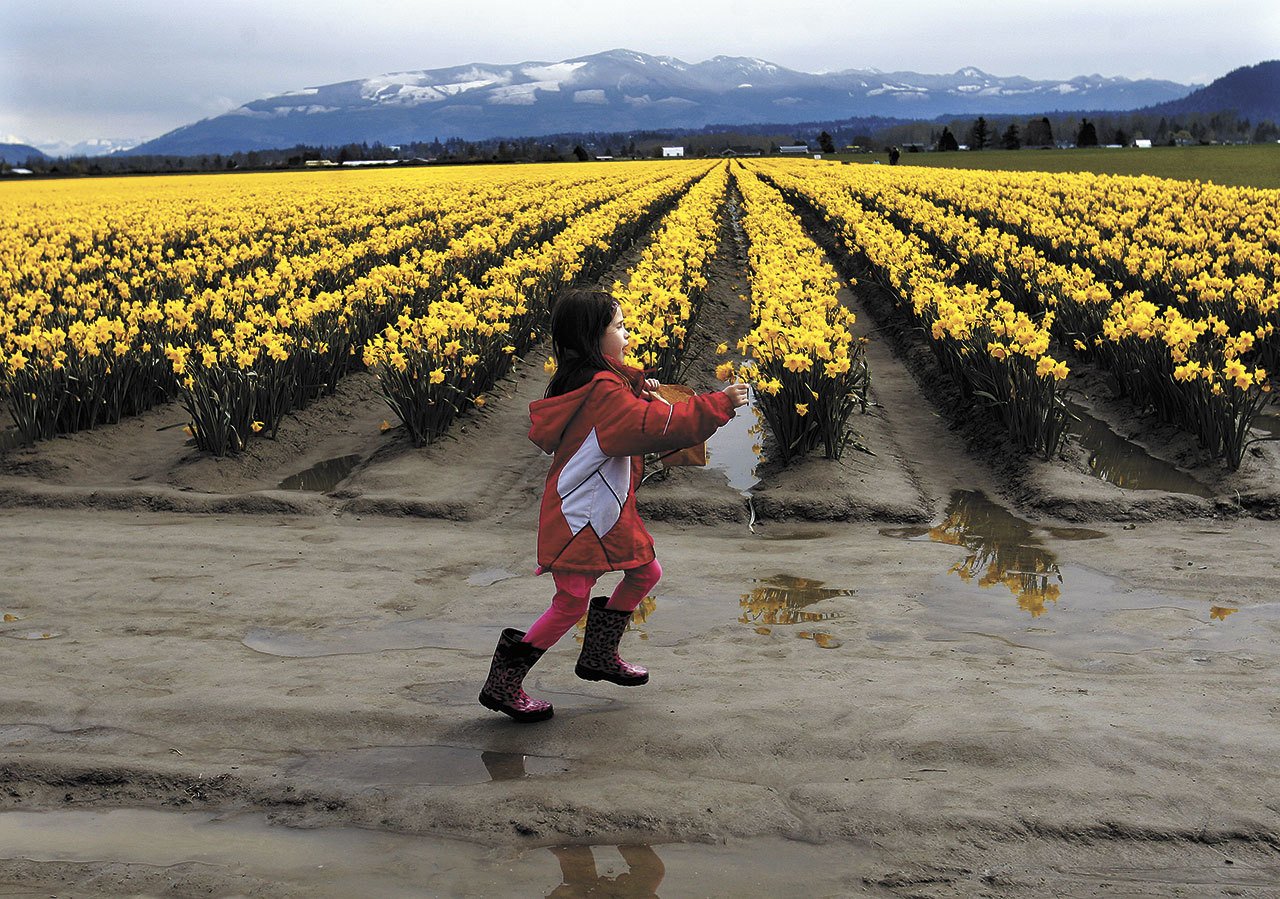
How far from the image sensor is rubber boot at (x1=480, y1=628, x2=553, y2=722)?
437 cm

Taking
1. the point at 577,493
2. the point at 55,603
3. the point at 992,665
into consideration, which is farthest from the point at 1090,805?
the point at 55,603

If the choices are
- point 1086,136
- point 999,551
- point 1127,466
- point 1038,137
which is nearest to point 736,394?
point 999,551

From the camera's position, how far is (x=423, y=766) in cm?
404

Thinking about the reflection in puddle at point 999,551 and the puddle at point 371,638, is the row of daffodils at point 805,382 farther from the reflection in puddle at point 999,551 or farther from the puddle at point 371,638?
the puddle at point 371,638

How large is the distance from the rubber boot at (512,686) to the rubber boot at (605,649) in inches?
10.9

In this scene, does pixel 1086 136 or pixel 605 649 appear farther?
pixel 1086 136

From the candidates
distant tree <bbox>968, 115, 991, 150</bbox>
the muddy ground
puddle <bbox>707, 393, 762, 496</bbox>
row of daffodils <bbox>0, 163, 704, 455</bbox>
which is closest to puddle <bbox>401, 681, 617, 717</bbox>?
the muddy ground

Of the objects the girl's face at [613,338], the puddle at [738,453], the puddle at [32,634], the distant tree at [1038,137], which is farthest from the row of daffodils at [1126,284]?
the distant tree at [1038,137]

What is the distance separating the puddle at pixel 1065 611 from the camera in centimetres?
530

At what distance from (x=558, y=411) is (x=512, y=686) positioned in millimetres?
1003

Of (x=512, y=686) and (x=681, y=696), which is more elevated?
(x=512, y=686)

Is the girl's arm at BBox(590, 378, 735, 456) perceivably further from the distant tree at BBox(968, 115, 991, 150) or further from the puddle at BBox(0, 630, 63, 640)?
the distant tree at BBox(968, 115, 991, 150)

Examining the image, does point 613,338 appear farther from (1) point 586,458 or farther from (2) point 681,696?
(2) point 681,696

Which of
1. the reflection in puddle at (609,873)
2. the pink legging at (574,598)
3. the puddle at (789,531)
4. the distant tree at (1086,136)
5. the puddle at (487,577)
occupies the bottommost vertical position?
the puddle at (789,531)
